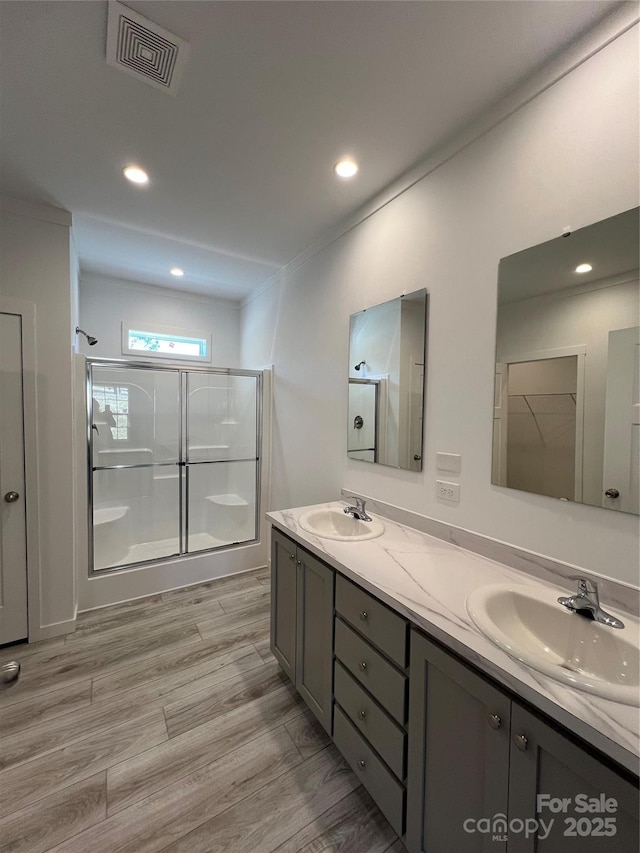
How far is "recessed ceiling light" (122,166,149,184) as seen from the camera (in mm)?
1778

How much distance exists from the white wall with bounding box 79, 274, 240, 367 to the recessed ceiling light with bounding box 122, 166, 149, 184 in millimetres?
1776

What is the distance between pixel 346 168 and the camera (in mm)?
1753

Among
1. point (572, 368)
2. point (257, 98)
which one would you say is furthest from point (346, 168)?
point (572, 368)

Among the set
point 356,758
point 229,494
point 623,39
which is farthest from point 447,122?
point 229,494

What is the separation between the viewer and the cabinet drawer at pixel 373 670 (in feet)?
3.60

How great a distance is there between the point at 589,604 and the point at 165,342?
396 centimetres

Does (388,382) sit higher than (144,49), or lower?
lower

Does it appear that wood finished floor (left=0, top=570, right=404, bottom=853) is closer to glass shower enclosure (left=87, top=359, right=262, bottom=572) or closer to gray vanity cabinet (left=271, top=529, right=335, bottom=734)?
gray vanity cabinet (left=271, top=529, right=335, bottom=734)

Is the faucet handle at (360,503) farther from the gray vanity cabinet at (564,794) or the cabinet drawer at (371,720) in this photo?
the gray vanity cabinet at (564,794)

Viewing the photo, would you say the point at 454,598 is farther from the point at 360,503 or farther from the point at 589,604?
the point at 360,503

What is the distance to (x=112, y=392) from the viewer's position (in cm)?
306

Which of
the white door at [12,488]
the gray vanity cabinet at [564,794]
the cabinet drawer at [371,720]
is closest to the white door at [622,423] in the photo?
the gray vanity cabinet at [564,794]

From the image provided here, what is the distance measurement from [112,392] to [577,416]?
11.1ft

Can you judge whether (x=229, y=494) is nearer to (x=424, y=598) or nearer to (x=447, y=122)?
(x=424, y=598)
